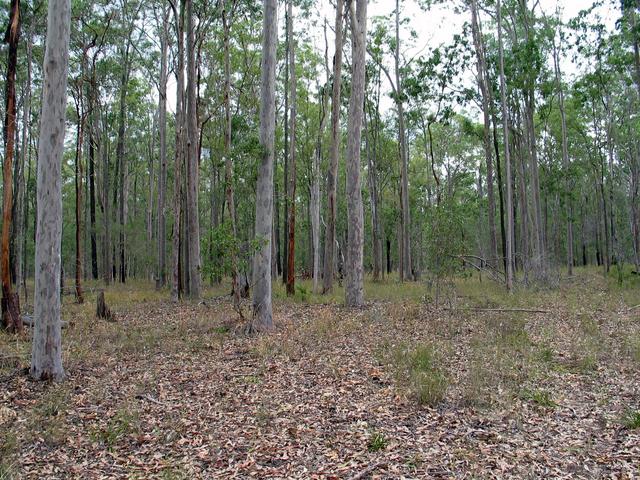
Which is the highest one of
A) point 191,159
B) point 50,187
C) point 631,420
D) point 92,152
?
point 92,152

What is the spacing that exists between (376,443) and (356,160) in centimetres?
1001

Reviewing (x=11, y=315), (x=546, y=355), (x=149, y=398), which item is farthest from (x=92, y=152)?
(x=546, y=355)

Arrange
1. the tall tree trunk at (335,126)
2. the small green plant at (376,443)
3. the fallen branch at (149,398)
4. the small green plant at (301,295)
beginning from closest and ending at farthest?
the small green plant at (376,443) < the fallen branch at (149,398) < the small green plant at (301,295) < the tall tree trunk at (335,126)

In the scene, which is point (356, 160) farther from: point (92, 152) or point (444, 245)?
point (92, 152)

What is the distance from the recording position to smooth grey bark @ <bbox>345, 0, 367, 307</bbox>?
13477 millimetres

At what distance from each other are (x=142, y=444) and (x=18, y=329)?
19.8 feet

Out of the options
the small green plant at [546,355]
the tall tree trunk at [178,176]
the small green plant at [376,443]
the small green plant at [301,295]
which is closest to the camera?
the small green plant at [376,443]

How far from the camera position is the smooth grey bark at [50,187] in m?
6.24

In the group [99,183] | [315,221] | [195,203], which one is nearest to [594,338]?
[195,203]

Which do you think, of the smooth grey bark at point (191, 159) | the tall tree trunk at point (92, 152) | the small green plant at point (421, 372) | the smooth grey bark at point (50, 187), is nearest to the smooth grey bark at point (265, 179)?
the small green plant at point (421, 372)

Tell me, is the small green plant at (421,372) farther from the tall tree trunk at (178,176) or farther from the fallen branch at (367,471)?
the tall tree trunk at (178,176)

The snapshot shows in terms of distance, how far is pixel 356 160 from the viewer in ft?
44.7

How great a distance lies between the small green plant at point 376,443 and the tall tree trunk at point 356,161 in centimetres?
883

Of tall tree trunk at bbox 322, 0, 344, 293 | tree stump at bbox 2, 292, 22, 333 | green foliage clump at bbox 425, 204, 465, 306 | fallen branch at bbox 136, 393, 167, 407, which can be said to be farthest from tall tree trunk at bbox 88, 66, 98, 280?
fallen branch at bbox 136, 393, 167, 407
